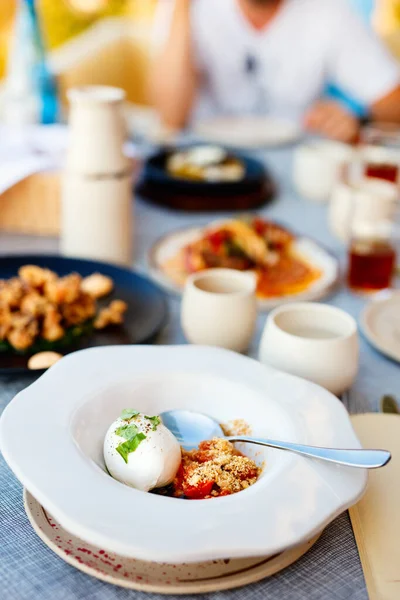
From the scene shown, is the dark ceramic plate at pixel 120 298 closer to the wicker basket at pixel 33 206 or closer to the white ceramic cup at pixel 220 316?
the white ceramic cup at pixel 220 316

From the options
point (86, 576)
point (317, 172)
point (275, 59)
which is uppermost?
point (275, 59)

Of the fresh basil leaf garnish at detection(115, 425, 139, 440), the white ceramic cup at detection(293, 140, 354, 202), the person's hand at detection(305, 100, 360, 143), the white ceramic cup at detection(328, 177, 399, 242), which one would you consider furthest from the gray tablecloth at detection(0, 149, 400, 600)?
the person's hand at detection(305, 100, 360, 143)

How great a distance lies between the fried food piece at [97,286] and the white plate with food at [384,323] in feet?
1.29

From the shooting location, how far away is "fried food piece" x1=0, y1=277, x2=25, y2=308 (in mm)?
949

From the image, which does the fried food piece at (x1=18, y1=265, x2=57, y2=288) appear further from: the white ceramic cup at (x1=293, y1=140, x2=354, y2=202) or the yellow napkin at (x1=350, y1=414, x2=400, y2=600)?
the white ceramic cup at (x1=293, y1=140, x2=354, y2=202)

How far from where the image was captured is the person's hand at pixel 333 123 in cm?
214

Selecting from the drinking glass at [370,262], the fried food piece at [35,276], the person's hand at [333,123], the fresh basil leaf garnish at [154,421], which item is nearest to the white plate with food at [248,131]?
the person's hand at [333,123]

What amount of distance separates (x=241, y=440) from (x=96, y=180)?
62cm

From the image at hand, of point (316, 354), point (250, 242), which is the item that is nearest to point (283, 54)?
point (250, 242)

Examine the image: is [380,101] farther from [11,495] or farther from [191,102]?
[11,495]

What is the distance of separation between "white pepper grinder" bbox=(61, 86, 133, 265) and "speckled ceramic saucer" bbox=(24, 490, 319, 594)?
68 centimetres

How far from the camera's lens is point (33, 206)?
1335mm

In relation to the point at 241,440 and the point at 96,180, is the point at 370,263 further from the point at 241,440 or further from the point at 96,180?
the point at 241,440

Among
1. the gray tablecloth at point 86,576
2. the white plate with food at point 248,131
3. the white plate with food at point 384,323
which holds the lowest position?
the gray tablecloth at point 86,576
